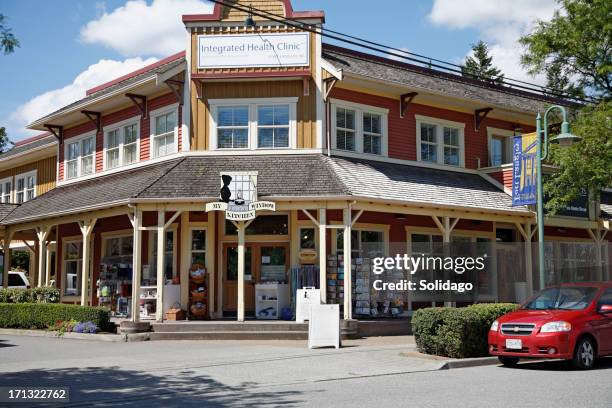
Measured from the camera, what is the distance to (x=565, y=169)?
2055 centimetres

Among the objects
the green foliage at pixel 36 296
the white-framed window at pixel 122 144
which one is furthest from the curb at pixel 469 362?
the green foliage at pixel 36 296

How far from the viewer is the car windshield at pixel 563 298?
12461 mm

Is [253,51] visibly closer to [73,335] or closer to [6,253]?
[73,335]

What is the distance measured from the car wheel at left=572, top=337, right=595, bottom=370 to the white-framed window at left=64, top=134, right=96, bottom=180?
58.2 ft

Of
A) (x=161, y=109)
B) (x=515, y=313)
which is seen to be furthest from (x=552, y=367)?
(x=161, y=109)

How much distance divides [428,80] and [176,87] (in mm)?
8873

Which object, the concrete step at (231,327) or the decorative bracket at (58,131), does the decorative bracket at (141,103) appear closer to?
the decorative bracket at (58,131)

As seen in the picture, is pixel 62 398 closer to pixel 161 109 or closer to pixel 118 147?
pixel 161 109

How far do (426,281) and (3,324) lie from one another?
1294 centimetres

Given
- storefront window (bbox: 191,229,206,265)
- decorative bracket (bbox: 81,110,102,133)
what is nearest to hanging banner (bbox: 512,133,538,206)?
storefront window (bbox: 191,229,206,265)

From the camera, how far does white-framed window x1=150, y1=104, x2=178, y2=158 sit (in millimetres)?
20906

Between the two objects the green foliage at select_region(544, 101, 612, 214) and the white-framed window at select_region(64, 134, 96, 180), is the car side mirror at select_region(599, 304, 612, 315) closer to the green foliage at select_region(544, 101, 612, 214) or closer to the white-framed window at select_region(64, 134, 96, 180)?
the green foliage at select_region(544, 101, 612, 214)

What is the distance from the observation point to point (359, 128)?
21.0 metres

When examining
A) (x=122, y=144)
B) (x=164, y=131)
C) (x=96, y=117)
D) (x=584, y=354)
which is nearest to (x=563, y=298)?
(x=584, y=354)
